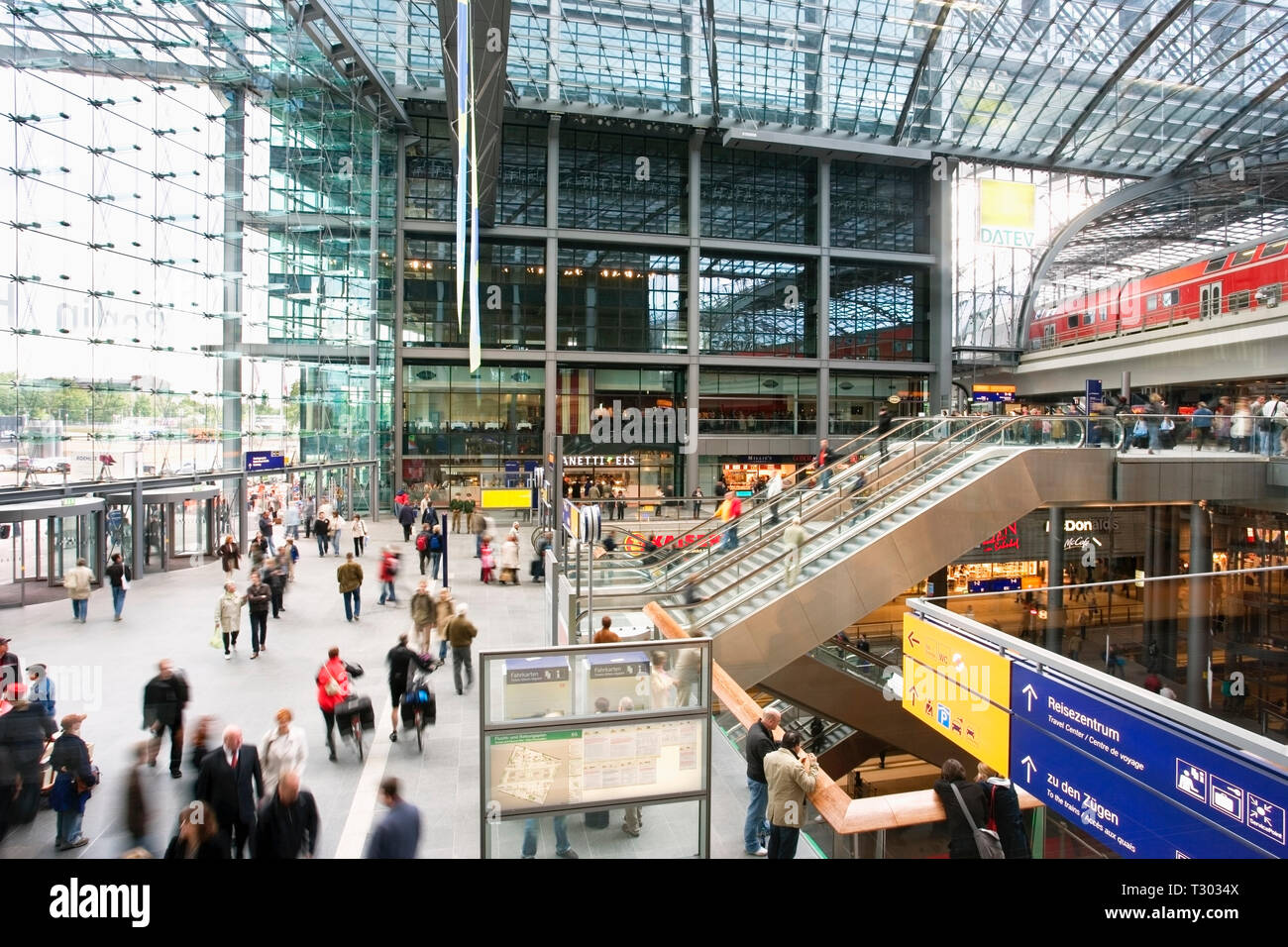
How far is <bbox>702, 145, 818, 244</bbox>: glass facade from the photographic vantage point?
3703 cm

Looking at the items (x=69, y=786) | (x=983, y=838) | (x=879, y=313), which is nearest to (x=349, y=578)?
(x=69, y=786)

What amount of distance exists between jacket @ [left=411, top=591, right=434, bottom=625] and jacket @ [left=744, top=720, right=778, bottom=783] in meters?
5.92

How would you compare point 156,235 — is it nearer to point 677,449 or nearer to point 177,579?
point 177,579

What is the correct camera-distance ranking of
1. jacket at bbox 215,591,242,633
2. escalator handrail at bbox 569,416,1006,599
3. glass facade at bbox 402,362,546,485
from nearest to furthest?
1. jacket at bbox 215,591,242,633
2. escalator handrail at bbox 569,416,1006,599
3. glass facade at bbox 402,362,546,485

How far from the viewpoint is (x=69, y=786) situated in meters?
5.29

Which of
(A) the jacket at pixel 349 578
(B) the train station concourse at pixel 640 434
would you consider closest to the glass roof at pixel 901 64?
(B) the train station concourse at pixel 640 434

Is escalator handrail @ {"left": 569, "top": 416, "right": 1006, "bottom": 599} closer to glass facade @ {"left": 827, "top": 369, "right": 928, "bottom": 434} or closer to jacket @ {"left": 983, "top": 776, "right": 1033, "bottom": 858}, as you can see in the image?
jacket @ {"left": 983, "top": 776, "right": 1033, "bottom": 858}

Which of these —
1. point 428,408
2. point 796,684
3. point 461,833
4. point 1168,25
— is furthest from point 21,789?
point 1168,25

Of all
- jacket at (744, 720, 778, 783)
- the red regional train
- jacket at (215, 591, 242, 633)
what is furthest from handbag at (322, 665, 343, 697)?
the red regional train

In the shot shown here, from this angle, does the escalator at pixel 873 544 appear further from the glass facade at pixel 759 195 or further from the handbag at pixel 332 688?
the glass facade at pixel 759 195
